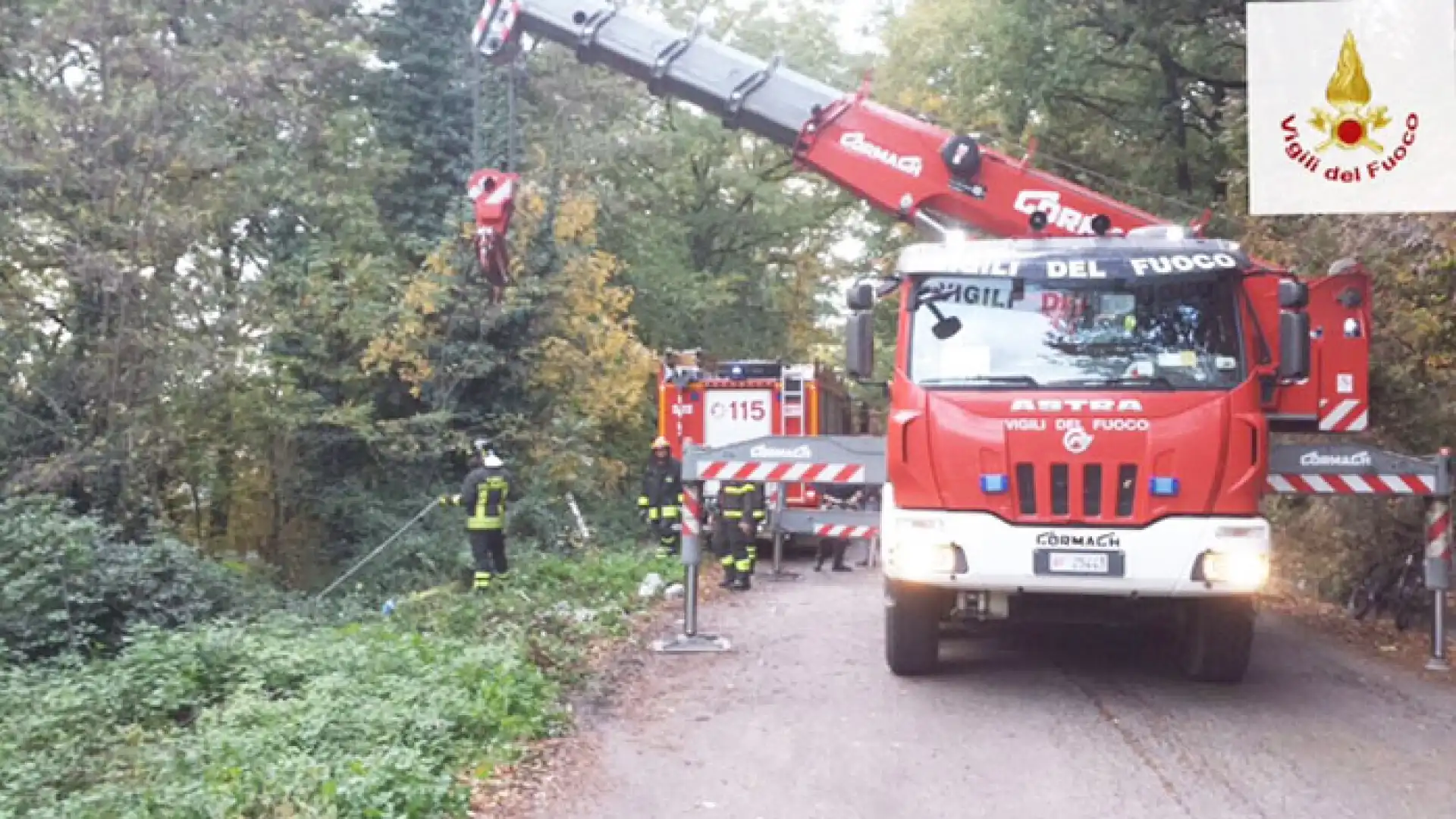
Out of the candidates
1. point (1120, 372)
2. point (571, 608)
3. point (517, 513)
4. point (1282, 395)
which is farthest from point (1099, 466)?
point (517, 513)

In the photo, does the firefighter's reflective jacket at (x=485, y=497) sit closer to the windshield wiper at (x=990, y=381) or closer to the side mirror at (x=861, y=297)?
the side mirror at (x=861, y=297)

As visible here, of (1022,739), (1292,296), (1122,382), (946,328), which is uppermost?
(1292,296)

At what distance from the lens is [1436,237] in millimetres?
8820

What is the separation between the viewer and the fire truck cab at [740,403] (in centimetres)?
1823

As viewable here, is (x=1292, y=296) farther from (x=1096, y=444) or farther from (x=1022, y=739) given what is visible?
(x=1022, y=739)

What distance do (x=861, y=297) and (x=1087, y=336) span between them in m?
1.55

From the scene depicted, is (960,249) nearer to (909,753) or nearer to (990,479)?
(990,479)

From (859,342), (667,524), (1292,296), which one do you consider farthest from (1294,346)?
(667,524)

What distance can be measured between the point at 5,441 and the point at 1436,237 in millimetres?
15184

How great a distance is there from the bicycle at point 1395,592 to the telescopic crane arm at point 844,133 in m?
3.61

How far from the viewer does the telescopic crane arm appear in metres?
11.0

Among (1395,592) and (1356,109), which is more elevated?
(1356,109)

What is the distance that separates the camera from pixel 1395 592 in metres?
11.3

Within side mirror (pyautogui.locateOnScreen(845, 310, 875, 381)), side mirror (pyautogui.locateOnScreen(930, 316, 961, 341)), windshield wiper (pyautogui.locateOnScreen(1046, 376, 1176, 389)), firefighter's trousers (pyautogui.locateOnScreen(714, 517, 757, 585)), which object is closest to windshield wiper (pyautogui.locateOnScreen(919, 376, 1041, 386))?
windshield wiper (pyautogui.locateOnScreen(1046, 376, 1176, 389))
